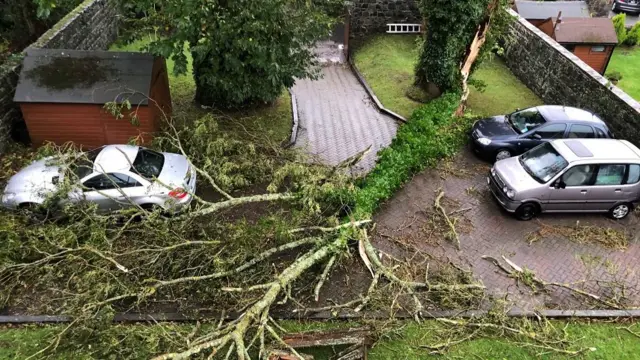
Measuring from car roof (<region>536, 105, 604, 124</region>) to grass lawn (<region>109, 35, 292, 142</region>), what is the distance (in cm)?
747

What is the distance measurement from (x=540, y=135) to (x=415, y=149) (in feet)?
11.7

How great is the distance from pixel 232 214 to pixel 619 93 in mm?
11377

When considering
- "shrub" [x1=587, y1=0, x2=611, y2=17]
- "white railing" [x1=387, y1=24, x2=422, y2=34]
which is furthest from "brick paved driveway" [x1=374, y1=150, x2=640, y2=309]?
"shrub" [x1=587, y1=0, x2=611, y2=17]

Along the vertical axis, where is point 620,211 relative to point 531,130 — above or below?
below

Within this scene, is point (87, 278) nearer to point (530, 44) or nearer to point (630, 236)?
point (630, 236)

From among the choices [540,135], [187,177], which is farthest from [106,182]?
[540,135]

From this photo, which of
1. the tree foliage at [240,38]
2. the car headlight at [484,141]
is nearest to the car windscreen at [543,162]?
the car headlight at [484,141]

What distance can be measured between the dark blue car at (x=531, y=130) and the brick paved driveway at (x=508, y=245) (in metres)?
1.34

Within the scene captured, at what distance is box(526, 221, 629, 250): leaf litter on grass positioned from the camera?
11.0 m

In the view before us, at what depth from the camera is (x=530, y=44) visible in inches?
715

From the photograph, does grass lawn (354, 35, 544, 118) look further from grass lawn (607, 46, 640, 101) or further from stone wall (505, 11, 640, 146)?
grass lawn (607, 46, 640, 101)

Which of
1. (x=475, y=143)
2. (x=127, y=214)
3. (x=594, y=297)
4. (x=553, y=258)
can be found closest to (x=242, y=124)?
(x=127, y=214)

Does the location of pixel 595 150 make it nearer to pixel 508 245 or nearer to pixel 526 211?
pixel 526 211

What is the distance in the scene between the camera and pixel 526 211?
1148 centimetres
